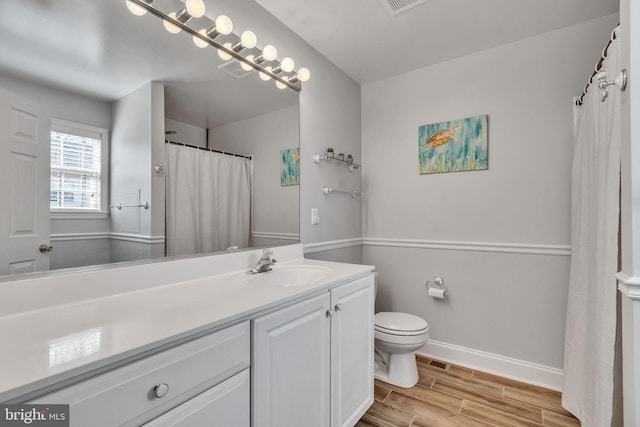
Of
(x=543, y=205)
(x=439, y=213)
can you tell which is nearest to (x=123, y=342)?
(x=439, y=213)

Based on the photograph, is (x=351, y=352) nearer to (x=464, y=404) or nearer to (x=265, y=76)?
(x=464, y=404)

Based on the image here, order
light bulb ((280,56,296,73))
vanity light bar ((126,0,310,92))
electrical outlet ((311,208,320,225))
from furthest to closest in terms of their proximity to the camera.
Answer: electrical outlet ((311,208,320,225))
light bulb ((280,56,296,73))
vanity light bar ((126,0,310,92))

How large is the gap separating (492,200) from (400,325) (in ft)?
3.72

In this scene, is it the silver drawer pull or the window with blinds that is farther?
the window with blinds

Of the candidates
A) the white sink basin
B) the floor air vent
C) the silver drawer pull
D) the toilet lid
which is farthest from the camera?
the floor air vent

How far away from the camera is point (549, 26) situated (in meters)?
1.92

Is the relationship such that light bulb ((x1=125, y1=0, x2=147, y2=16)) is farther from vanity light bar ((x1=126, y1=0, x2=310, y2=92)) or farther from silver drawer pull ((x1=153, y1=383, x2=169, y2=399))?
silver drawer pull ((x1=153, y1=383, x2=169, y2=399))

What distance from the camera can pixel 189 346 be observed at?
79 cm

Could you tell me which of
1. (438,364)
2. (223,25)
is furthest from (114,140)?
Answer: (438,364)

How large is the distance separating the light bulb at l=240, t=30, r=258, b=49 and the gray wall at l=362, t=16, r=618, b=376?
140 cm

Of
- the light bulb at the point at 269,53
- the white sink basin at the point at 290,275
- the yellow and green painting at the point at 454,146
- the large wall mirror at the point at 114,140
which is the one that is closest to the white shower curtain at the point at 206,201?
the large wall mirror at the point at 114,140

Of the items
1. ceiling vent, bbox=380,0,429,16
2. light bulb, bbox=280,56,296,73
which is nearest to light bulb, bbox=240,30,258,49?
light bulb, bbox=280,56,296,73

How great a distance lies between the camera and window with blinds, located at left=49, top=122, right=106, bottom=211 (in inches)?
40.2

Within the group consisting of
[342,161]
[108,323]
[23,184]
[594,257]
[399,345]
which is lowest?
[399,345]
